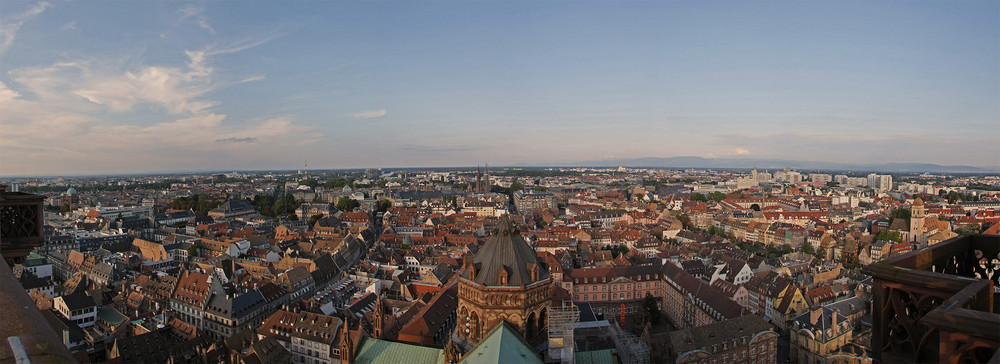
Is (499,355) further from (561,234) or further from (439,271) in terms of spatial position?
(561,234)

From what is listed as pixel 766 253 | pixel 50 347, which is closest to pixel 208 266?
pixel 50 347

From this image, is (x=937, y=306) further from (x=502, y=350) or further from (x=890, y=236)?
(x=890, y=236)

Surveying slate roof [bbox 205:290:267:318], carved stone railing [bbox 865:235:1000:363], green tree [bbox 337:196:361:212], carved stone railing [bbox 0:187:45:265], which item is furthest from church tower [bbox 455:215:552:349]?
green tree [bbox 337:196:361:212]

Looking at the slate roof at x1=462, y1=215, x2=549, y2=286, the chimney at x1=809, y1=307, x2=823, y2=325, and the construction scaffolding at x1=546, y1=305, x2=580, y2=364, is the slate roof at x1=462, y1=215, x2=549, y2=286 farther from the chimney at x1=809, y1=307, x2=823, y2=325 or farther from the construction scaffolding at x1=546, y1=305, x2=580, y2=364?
the chimney at x1=809, y1=307, x2=823, y2=325

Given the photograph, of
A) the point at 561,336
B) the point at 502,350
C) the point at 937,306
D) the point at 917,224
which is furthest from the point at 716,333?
the point at 917,224

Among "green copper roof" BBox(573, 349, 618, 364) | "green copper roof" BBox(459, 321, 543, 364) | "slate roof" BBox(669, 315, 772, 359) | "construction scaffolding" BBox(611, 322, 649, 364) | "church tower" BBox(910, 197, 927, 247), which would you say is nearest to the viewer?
"green copper roof" BBox(459, 321, 543, 364)

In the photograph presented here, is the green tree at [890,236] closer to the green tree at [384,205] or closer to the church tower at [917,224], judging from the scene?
the church tower at [917,224]

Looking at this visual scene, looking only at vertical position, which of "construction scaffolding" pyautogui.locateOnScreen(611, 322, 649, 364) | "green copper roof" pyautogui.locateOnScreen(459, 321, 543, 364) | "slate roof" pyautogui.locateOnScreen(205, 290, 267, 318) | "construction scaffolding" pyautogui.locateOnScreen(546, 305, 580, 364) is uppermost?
"green copper roof" pyautogui.locateOnScreen(459, 321, 543, 364)
